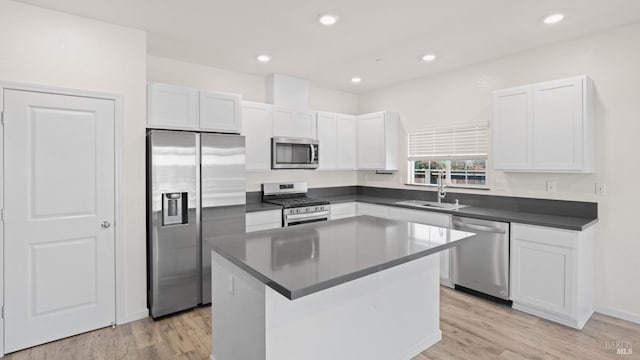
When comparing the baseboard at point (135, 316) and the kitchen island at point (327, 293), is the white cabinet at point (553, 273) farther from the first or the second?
the baseboard at point (135, 316)

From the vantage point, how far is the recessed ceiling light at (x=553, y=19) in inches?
109

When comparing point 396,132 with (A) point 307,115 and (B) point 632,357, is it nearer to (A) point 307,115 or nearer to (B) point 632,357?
(A) point 307,115

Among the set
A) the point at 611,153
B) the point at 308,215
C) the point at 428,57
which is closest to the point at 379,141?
the point at 428,57

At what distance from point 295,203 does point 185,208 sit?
1.47 meters

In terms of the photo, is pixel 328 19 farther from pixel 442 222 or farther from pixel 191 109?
pixel 442 222

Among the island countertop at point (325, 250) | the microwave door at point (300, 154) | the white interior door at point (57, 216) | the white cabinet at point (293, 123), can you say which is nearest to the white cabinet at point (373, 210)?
the microwave door at point (300, 154)

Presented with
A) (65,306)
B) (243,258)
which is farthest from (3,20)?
(243,258)

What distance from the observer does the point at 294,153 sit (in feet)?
14.9

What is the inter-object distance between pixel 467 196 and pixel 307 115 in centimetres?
244

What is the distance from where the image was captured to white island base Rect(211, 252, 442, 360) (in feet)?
5.55

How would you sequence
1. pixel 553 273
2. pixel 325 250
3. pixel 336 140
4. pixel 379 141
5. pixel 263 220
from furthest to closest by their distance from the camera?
pixel 336 140, pixel 379 141, pixel 263 220, pixel 553 273, pixel 325 250

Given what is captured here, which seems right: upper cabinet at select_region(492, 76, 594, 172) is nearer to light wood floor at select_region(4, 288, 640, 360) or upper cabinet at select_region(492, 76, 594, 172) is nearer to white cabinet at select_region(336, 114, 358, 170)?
light wood floor at select_region(4, 288, 640, 360)

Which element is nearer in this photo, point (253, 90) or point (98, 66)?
point (98, 66)

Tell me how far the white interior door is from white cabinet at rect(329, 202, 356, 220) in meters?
2.70
